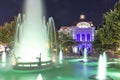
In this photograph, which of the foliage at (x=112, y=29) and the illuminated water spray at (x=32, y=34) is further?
the illuminated water spray at (x=32, y=34)

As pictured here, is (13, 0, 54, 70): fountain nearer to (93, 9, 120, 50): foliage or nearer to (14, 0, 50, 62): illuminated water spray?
(14, 0, 50, 62): illuminated water spray

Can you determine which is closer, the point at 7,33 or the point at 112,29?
the point at 112,29

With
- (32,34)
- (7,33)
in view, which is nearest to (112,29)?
(32,34)

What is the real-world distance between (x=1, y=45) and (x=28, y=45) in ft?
103

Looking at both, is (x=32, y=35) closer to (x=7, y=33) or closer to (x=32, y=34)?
(x=32, y=34)

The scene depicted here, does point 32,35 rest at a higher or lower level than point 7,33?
lower

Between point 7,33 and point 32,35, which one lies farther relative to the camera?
point 7,33

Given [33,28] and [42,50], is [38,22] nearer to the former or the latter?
[33,28]

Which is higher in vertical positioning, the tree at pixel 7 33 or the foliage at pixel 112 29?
the tree at pixel 7 33

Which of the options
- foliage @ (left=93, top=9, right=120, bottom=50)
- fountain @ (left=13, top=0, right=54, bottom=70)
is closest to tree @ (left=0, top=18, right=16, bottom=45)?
fountain @ (left=13, top=0, right=54, bottom=70)

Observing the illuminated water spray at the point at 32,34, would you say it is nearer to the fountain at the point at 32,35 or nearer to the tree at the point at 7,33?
the fountain at the point at 32,35

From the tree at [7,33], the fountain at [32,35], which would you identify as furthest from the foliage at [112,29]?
the tree at [7,33]

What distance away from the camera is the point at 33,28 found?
26172 mm

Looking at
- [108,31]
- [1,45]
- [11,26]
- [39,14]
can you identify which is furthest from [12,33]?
[108,31]
